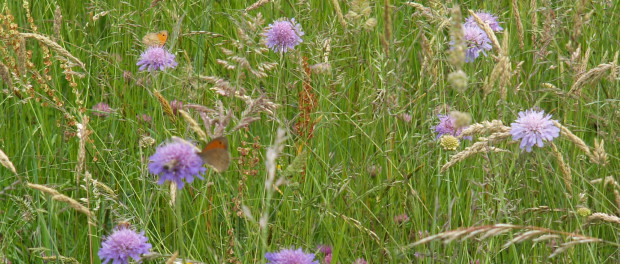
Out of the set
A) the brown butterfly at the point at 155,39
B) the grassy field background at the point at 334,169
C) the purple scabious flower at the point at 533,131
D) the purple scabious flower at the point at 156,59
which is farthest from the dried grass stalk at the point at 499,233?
the brown butterfly at the point at 155,39

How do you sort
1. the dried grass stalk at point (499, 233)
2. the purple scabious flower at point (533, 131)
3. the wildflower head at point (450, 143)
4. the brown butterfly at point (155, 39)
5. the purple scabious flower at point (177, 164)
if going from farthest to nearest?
the brown butterfly at point (155, 39) → the wildflower head at point (450, 143) → the purple scabious flower at point (533, 131) → the purple scabious flower at point (177, 164) → the dried grass stalk at point (499, 233)

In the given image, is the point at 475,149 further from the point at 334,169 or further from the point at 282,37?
the point at 282,37

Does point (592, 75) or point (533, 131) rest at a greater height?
point (592, 75)

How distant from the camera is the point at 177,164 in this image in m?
1.34

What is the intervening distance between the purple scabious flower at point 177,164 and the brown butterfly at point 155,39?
1.18 metres

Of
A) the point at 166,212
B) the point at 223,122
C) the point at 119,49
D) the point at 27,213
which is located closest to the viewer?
the point at 223,122

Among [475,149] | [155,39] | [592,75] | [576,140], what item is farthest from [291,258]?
[155,39]

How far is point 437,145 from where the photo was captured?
2051mm

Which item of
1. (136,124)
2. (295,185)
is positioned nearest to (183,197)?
(136,124)

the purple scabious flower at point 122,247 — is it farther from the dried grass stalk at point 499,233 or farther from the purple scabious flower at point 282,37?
the purple scabious flower at point 282,37

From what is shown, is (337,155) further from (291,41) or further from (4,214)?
(4,214)

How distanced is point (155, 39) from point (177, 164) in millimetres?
1272

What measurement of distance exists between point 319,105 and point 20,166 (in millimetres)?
1015

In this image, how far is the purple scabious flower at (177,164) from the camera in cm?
133
